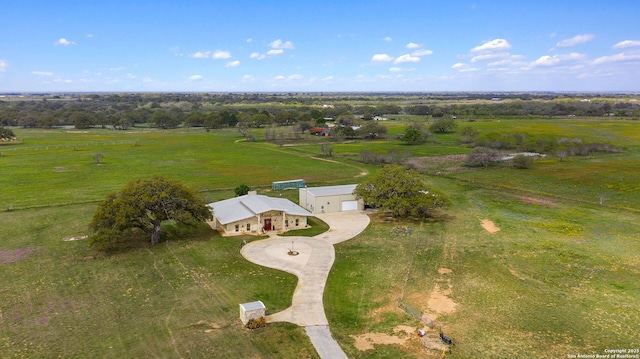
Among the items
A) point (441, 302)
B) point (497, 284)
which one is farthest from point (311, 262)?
point (497, 284)

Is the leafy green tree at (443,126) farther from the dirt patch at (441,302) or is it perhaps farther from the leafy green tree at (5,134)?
the leafy green tree at (5,134)

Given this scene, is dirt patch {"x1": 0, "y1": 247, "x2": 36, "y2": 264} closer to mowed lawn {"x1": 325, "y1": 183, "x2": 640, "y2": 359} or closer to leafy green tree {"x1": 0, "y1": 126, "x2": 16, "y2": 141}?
mowed lawn {"x1": 325, "y1": 183, "x2": 640, "y2": 359}

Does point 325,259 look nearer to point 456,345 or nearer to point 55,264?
point 456,345

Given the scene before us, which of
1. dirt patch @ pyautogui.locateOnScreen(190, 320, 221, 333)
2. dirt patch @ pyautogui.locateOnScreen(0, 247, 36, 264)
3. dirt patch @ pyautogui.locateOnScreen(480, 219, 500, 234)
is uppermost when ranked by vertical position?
dirt patch @ pyautogui.locateOnScreen(0, 247, 36, 264)

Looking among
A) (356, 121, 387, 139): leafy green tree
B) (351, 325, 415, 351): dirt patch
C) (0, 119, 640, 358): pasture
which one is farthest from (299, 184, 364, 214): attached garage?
(356, 121, 387, 139): leafy green tree

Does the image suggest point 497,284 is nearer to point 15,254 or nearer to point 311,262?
point 311,262
